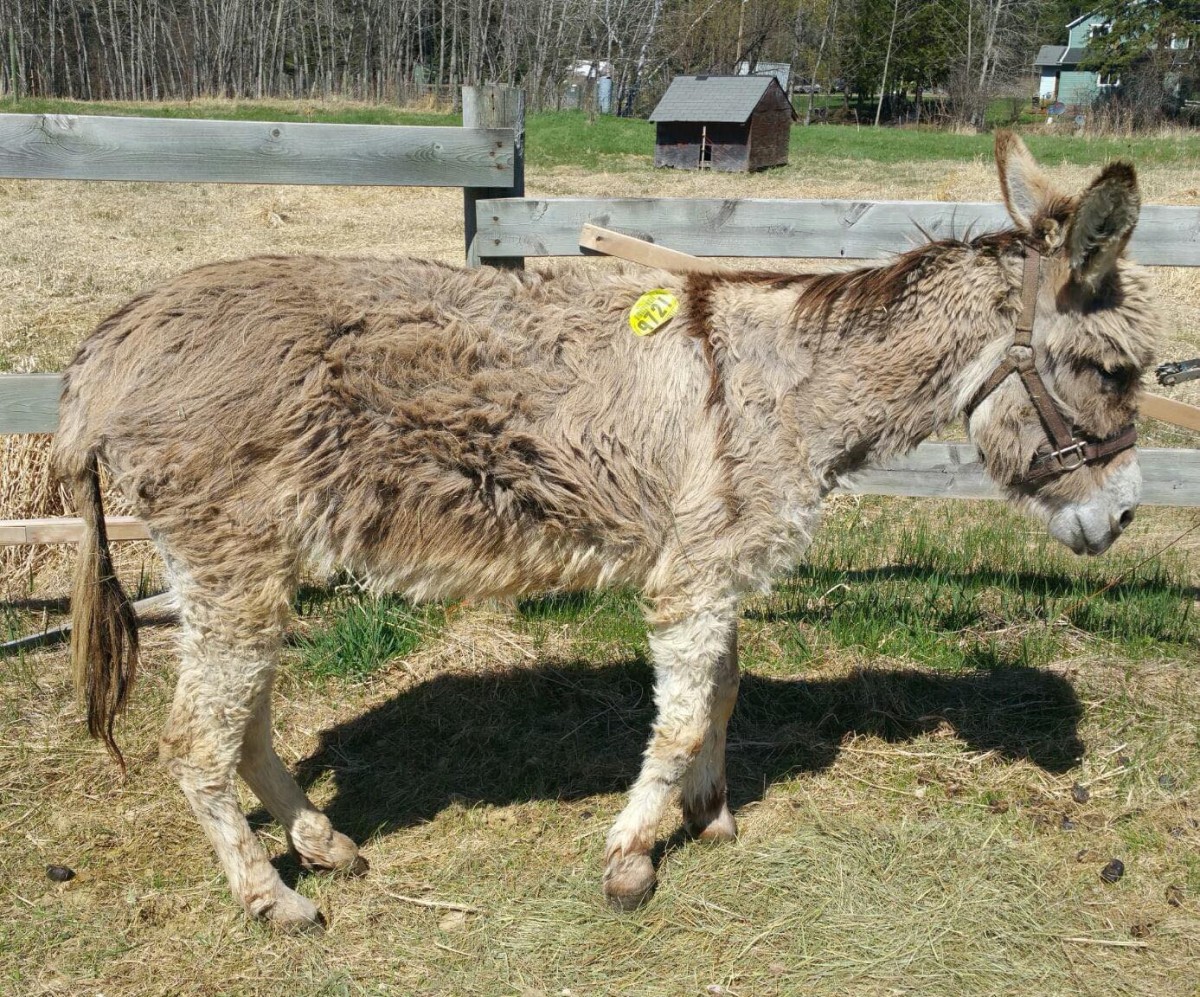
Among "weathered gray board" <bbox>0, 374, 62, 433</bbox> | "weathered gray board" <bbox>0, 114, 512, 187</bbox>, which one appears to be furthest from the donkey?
"weathered gray board" <bbox>0, 374, 62, 433</bbox>

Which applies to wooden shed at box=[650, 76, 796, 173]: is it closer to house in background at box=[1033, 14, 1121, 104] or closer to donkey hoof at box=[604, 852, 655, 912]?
donkey hoof at box=[604, 852, 655, 912]

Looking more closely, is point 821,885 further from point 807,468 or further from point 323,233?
point 323,233

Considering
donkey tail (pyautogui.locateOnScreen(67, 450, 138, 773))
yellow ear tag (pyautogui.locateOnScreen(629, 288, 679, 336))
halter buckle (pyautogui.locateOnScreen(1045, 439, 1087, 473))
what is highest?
yellow ear tag (pyautogui.locateOnScreen(629, 288, 679, 336))

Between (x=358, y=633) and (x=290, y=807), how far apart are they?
1256 mm

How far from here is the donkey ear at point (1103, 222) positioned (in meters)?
2.63

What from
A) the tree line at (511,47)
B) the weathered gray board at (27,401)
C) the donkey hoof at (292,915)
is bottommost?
the donkey hoof at (292,915)

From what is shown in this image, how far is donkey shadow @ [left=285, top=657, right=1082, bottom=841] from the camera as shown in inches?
150

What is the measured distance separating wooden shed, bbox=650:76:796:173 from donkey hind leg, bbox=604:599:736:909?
25.0m

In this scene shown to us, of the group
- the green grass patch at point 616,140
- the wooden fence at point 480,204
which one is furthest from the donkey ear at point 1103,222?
the green grass patch at point 616,140

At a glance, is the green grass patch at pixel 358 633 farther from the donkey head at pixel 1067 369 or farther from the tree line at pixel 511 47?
the tree line at pixel 511 47

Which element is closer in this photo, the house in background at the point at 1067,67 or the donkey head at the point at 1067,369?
the donkey head at the point at 1067,369

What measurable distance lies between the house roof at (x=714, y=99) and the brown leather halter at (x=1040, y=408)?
24649 millimetres

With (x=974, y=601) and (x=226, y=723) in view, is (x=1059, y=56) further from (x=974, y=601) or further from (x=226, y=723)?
(x=226, y=723)

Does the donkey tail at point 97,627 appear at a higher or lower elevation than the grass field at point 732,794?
higher
